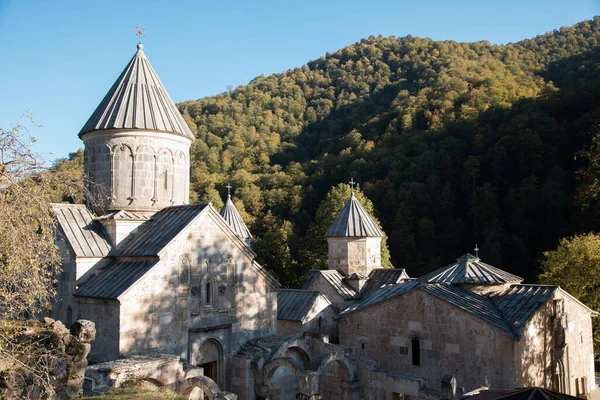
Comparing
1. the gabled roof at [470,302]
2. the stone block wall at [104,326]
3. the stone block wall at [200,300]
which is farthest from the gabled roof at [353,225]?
the stone block wall at [104,326]

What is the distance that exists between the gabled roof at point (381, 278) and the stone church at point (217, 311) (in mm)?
2882

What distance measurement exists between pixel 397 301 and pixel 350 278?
4.14 m

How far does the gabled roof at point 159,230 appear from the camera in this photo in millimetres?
9836

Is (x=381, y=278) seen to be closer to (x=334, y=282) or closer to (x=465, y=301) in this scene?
(x=334, y=282)

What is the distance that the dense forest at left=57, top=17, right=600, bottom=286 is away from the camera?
30984 millimetres

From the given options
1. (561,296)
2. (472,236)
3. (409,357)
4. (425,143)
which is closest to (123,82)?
(409,357)

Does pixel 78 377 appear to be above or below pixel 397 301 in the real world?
below

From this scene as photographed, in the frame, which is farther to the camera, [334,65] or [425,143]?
[334,65]

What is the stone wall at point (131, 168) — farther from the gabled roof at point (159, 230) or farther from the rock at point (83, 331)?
the rock at point (83, 331)

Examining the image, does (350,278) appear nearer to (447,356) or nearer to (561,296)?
(447,356)

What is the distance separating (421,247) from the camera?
34219 mm

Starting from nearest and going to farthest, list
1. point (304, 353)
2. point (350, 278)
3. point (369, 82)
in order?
1. point (304, 353)
2. point (350, 278)
3. point (369, 82)

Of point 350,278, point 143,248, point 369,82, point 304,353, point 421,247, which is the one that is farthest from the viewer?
point 369,82

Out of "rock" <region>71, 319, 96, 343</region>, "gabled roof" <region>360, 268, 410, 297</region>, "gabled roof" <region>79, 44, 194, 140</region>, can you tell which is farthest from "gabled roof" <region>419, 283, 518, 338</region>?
"rock" <region>71, 319, 96, 343</region>
